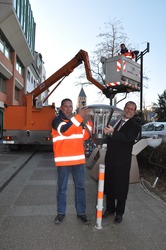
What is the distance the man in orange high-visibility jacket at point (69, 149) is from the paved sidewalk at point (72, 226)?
30 centimetres

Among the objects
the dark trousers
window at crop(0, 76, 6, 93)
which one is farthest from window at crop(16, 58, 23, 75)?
the dark trousers

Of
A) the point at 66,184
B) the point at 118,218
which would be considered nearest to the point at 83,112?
the point at 66,184

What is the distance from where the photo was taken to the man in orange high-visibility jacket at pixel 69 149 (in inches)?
159

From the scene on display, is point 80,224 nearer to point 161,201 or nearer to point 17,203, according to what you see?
point 17,203

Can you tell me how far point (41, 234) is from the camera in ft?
12.8

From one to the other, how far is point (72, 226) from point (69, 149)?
113 cm

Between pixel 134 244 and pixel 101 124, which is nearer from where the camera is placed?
pixel 134 244

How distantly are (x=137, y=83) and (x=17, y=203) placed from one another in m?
4.42

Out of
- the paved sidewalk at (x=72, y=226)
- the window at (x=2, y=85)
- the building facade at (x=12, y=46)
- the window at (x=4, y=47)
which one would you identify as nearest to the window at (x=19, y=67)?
the building facade at (x=12, y=46)

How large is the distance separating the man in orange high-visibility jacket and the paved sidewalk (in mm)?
300

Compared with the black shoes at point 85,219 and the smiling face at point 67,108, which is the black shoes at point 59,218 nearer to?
the black shoes at point 85,219

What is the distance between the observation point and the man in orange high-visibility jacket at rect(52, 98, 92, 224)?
403 centimetres

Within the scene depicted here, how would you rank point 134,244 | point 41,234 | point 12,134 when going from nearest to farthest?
point 134,244 < point 41,234 < point 12,134

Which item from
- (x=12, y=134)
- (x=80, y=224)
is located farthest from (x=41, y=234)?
(x=12, y=134)
